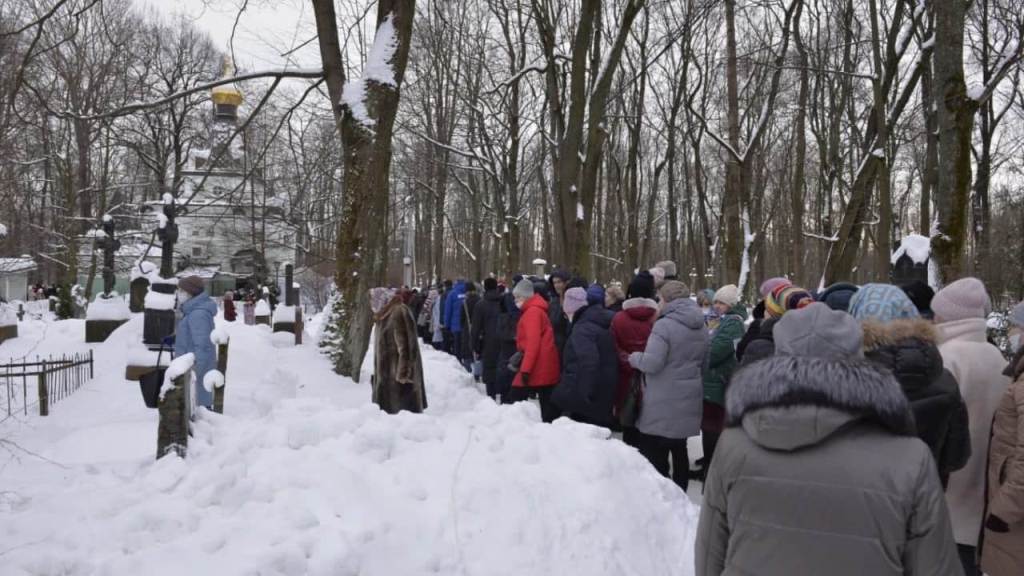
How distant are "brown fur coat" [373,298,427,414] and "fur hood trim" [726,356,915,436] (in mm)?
5664

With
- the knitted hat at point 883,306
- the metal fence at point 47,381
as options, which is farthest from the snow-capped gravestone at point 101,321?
the knitted hat at point 883,306

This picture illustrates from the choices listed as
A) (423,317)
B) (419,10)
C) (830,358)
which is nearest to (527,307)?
(830,358)

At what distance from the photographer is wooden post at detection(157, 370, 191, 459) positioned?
546cm

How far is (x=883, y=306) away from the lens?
11.6 feet

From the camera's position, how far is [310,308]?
40531mm

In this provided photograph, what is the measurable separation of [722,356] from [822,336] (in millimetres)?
4249

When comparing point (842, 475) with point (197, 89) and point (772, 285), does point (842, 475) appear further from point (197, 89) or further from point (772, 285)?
point (197, 89)

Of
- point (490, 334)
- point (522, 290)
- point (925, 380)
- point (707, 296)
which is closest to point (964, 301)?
point (925, 380)

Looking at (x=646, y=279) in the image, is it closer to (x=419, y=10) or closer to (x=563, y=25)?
(x=563, y=25)

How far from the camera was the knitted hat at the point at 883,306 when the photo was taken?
351 centimetres

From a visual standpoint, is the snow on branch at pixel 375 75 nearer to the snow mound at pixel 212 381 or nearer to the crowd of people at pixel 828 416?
the crowd of people at pixel 828 416

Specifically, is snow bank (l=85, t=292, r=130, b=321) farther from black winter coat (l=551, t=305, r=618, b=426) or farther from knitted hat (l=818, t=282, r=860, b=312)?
knitted hat (l=818, t=282, r=860, b=312)

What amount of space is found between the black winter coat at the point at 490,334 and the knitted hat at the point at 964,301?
679cm

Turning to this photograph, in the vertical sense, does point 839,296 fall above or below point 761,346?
above
